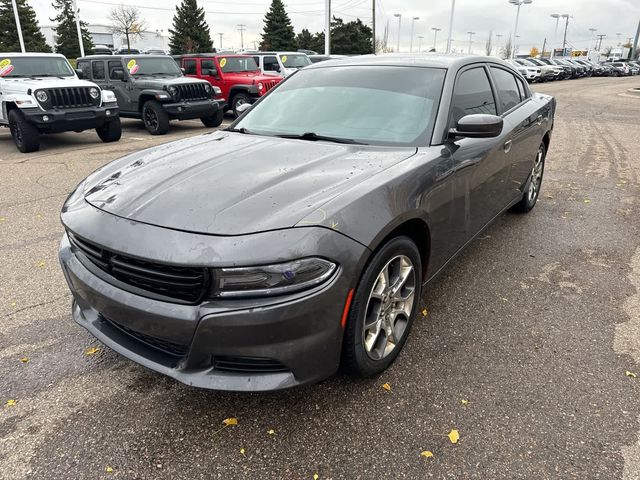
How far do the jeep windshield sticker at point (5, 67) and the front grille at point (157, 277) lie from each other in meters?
9.71

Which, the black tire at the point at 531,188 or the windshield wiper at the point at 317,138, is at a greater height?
the windshield wiper at the point at 317,138

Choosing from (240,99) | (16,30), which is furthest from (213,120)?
(16,30)

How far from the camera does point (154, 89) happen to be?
11.4 m

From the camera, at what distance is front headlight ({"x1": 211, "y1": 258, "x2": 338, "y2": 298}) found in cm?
190

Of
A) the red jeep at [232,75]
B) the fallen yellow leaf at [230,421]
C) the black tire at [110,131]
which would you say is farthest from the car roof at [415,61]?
the red jeep at [232,75]

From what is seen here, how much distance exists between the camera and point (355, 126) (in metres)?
3.10

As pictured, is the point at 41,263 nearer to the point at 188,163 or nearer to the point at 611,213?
the point at 188,163

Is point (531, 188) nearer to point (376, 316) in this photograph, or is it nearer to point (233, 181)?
point (376, 316)

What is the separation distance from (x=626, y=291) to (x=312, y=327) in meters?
2.85

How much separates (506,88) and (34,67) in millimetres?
9867

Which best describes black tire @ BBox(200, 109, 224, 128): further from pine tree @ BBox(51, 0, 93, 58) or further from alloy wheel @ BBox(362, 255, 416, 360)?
→ pine tree @ BBox(51, 0, 93, 58)

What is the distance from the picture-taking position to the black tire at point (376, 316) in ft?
7.20

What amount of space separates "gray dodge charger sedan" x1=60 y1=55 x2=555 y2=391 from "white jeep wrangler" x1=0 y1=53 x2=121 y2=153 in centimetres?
738

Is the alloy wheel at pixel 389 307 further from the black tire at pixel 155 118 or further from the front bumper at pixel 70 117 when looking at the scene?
the black tire at pixel 155 118
